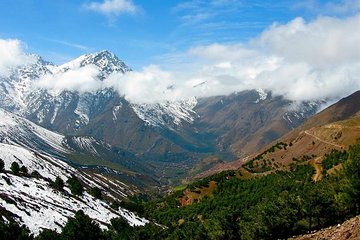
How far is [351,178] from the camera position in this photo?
104 metres

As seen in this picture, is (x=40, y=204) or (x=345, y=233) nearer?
(x=345, y=233)

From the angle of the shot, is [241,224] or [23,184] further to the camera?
[23,184]

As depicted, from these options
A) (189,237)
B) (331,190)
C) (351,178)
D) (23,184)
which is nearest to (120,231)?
(189,237)

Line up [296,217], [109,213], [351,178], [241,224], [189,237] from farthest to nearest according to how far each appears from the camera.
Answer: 1. [109,213]
2. [189,237]
3. [241,224]
4. [296,217]
5. [351,178]

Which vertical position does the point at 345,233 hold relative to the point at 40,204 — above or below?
below

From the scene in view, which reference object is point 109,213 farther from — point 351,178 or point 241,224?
point 351,178

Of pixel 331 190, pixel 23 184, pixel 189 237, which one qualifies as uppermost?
pixel 23 184

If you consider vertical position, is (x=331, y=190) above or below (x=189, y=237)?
above

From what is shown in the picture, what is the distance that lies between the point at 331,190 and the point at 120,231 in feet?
252

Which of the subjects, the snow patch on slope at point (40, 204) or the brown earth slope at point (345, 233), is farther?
the snow patch on slope at point (40, 204)

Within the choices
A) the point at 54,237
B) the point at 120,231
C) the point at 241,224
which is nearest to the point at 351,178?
the point at 241,224

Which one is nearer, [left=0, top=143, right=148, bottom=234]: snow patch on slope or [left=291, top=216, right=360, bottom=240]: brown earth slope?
[left=291, top=216, right=360, bottom=240]: brown earth slope

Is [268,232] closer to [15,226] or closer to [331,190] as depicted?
[331,190]

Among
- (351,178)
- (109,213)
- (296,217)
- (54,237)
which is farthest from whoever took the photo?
(109,213)
